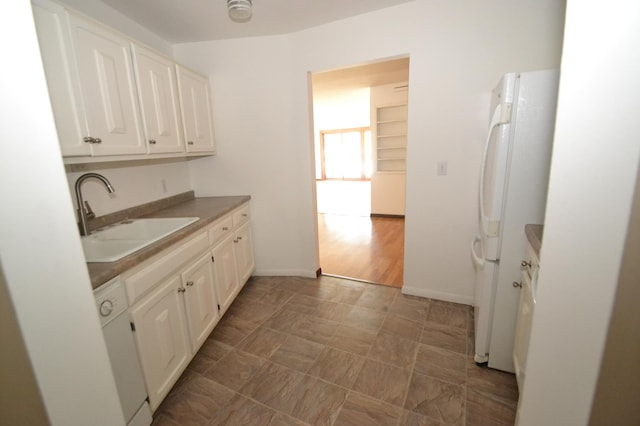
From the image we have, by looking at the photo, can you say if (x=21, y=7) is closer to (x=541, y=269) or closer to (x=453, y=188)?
(x=541, y=269)

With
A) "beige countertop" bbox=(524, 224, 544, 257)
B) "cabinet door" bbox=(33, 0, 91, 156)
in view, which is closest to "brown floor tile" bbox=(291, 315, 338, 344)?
"beige countertop" bbox=(524, 224, 544, 257)

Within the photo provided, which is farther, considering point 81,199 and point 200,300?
point 200,300

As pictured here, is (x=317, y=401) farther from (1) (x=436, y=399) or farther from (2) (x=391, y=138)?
(2) (x=391, y=138)

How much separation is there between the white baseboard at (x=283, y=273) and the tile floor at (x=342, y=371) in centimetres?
51

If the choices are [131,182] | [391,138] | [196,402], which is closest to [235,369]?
[196,402]

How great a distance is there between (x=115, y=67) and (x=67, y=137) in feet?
1.83

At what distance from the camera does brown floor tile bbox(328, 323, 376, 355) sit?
1.92m

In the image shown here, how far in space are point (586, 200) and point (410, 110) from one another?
1.79 meters

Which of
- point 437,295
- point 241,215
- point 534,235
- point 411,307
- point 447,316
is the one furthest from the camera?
point 241,215

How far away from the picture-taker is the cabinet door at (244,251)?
8.28 ft

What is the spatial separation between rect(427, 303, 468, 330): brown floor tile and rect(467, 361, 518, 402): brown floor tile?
0.42m

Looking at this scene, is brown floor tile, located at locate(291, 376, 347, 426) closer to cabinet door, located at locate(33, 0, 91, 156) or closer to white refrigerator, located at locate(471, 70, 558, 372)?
white refrigerator, located at locate(471, 70, 558, 372)

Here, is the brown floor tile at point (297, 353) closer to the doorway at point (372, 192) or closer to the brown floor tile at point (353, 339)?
the brown floor tile at point (353, 339)

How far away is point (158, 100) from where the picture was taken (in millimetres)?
1978
